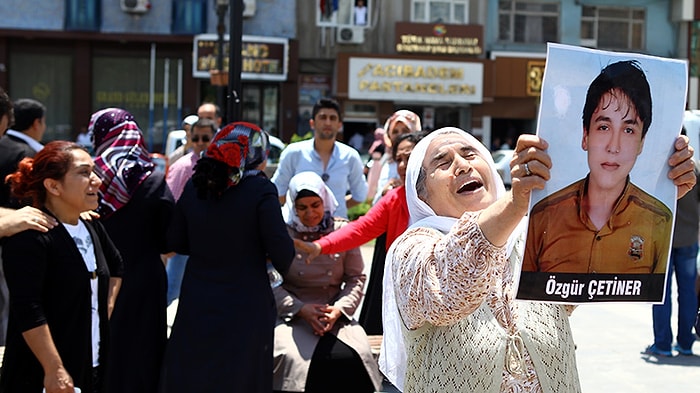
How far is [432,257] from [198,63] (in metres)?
24.3

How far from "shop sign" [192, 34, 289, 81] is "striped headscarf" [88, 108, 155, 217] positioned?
20865 mm

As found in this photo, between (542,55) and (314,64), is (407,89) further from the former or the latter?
(542,55)

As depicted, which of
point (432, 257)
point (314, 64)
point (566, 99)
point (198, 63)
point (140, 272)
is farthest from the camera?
point (314, 64)

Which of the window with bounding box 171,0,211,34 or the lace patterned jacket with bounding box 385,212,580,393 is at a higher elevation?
the window with bounding box 171,0,211,34

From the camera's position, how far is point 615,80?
225cm

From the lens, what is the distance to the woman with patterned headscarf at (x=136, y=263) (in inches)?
184

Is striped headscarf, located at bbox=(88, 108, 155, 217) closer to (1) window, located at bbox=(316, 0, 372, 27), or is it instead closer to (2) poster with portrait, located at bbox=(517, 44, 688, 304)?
(2) poster with portrait, located at bbox=(517, 44, 688, 304)

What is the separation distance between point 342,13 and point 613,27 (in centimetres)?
946

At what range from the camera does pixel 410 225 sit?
286cm

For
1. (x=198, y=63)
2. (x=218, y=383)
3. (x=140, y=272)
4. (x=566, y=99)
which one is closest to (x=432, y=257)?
(x=566, y=99)

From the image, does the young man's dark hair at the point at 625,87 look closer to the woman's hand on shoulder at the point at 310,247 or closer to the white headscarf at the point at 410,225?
the white headscarf at the point at 410,225

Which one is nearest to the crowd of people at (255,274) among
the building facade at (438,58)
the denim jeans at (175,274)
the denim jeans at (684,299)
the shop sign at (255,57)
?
the denim jeans at (175,274)

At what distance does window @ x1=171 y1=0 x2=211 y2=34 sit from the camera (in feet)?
86.8

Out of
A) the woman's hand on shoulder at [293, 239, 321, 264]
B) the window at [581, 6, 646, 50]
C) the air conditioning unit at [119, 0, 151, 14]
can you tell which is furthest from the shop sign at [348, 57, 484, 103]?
the woman's hand on shoulder at [293, 239, 321, 264]
